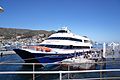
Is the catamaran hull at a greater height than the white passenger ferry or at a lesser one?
lesser

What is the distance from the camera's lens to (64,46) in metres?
33.4

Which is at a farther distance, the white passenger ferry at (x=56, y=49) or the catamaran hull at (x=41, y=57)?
the white passenger ferry at (x=56, y=49)

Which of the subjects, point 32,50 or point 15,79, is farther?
point 32,50

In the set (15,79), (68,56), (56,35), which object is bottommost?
(15,79)

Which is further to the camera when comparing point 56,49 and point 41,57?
point 56,49

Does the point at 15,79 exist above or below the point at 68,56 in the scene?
below

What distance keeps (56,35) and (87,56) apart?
6086mm

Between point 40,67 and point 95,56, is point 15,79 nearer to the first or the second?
point 40,67

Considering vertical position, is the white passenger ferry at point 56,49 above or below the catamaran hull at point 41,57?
above

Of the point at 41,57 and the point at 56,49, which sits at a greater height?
the point at 56,49

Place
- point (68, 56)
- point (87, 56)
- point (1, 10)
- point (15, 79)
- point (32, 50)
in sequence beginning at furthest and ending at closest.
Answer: point (87, 56) < point (68, 56) < point (32, 50) < point (15, 79) < point (1, 10)

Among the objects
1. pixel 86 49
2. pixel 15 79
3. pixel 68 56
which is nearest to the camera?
pixel 15 79

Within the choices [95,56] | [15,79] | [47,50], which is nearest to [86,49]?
[95,56]

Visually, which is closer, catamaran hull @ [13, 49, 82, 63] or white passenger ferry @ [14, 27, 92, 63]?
catamaran hull @ [13, 49, 82, 63]
